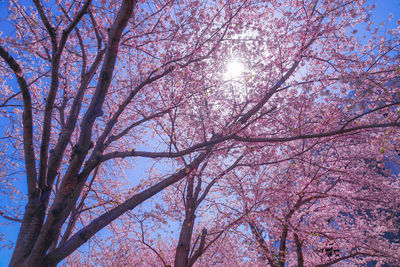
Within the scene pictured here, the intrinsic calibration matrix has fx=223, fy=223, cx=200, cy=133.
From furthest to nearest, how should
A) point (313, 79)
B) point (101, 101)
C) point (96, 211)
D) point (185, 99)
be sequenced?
point (96, 211), point (313, 79), point (185, 99), point (101, 101)

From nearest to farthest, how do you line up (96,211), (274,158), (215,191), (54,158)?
(54,158), (274,158), (96,211), (215,191)

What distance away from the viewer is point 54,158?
16.5ft

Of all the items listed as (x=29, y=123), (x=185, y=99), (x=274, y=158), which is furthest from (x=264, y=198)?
(x=29, y=123)

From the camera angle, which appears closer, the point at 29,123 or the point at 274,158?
the point at 29,123

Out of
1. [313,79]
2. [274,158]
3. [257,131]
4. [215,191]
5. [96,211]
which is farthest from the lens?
[215,191]

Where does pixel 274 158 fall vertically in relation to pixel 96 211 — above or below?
above

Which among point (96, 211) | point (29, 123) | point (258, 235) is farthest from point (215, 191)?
point (29, 123)

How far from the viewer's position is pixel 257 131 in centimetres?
719

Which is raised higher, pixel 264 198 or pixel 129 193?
pixel 129 193

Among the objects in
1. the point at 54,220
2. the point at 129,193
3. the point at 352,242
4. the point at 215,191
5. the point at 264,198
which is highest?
the point at 215,191

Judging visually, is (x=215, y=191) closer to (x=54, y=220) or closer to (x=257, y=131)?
(x=257, y=131)

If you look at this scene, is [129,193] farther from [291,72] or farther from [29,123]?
[291,72]

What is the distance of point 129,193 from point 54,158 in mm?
4058

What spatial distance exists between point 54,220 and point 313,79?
7.05 metres
